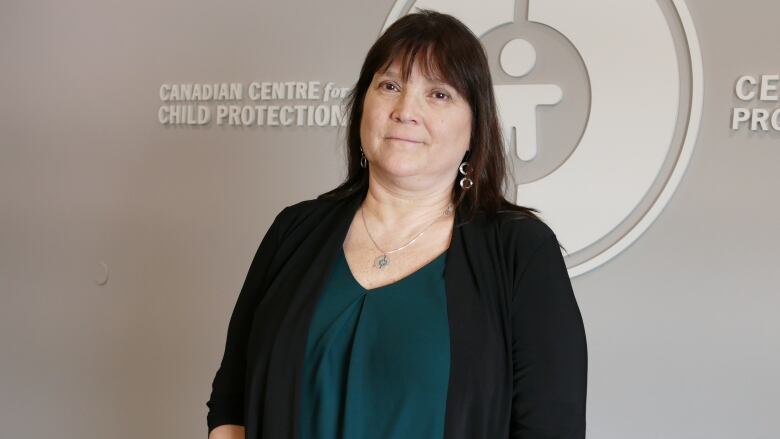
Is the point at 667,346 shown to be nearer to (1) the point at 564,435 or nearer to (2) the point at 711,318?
(2) the point at 711,318

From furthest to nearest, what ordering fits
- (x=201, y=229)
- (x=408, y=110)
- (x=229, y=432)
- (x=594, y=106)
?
(x=201, y=229) < (x=594, y=106) < (x=229, y=432) < (x=408, y=110)

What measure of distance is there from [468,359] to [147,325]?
78.2 inches

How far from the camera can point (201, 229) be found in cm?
275

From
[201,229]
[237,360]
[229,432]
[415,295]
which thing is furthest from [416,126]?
[201,229]

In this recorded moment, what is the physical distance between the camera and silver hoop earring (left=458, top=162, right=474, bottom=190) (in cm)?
138

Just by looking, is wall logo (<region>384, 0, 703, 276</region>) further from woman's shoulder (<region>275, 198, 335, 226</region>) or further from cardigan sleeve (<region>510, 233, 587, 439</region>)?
cardigan sleeve (<region>510, 233, 587, 439</region>)

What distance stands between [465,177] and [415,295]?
25 centimetres

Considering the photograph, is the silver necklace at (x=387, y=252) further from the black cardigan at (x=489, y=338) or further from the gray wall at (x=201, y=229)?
the gray wall at (x=201, y=229)

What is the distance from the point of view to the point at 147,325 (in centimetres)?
289

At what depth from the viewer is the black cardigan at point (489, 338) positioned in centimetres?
118

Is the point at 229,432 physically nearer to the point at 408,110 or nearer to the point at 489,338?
the point at 489,338

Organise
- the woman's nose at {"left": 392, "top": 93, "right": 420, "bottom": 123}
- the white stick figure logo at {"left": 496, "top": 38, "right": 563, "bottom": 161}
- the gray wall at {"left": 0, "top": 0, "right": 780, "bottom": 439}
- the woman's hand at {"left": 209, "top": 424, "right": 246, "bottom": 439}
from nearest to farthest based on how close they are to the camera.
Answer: the woman's nose at {"left": 392, "top": 93, "right": 420, "bottom": 123} < the woman's hand at {"left": 209, "top": 424, "right": 246, "bottom": 439} < the gray wall at {"left": 0, "top": 0, "right": 780, "bottom": 439} < the white stick figure logo at {"left": 496, "top": 38, "right": 563, "bottom": 161}

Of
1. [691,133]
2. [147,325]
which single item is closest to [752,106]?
[691,133]

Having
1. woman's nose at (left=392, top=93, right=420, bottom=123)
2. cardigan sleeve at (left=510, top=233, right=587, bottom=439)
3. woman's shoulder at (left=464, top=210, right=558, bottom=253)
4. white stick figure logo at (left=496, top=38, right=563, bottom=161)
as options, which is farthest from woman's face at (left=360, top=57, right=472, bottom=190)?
white stick figure logo at (left=496, top=38, right=563, bottom=161)
